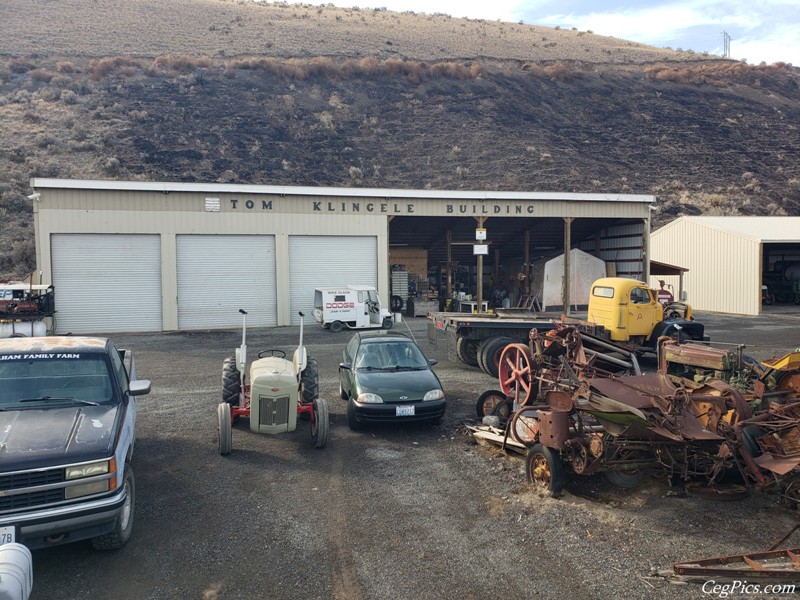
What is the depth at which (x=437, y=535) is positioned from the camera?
5.78 meters

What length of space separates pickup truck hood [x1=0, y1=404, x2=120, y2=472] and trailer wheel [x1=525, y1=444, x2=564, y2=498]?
14.8 ft

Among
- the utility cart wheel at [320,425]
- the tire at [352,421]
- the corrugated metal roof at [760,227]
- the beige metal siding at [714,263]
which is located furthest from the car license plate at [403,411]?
the corrugated metal roof at [760,227]

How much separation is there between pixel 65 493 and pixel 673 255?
3490 cm

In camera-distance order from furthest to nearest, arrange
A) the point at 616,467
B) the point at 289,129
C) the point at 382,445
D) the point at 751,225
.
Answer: the point at 289,129, the point at 751,225, the point at 382,445, the point at 616,467

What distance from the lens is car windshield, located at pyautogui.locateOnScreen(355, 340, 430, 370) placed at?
998 centimetres

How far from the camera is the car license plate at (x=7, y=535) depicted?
4.48 metres

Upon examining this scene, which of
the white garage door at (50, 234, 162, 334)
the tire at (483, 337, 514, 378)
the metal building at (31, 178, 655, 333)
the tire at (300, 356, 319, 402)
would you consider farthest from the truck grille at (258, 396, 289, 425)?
the white garage door at (50, 234, 162, 334)

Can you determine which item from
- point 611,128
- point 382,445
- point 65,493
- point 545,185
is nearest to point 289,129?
point 545,185

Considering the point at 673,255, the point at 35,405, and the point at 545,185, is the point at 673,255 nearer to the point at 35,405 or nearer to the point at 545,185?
the point at 545,185

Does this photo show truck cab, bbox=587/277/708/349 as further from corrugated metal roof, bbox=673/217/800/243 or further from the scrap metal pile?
corrugated metal roof, bbox=673/217/800/243

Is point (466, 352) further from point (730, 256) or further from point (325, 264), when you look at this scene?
point (730, 256)

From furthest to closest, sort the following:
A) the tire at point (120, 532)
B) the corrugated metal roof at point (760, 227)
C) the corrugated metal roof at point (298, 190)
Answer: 1. the corrugated metal roof at point (760, 227)
2. the corrugated metal roof at point (298, 190)
3. the tire at point (120, 532)

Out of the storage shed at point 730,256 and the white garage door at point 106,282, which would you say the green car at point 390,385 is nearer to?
the white garage door at point 106,282

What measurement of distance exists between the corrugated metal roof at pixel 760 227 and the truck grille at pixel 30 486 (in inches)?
1214
